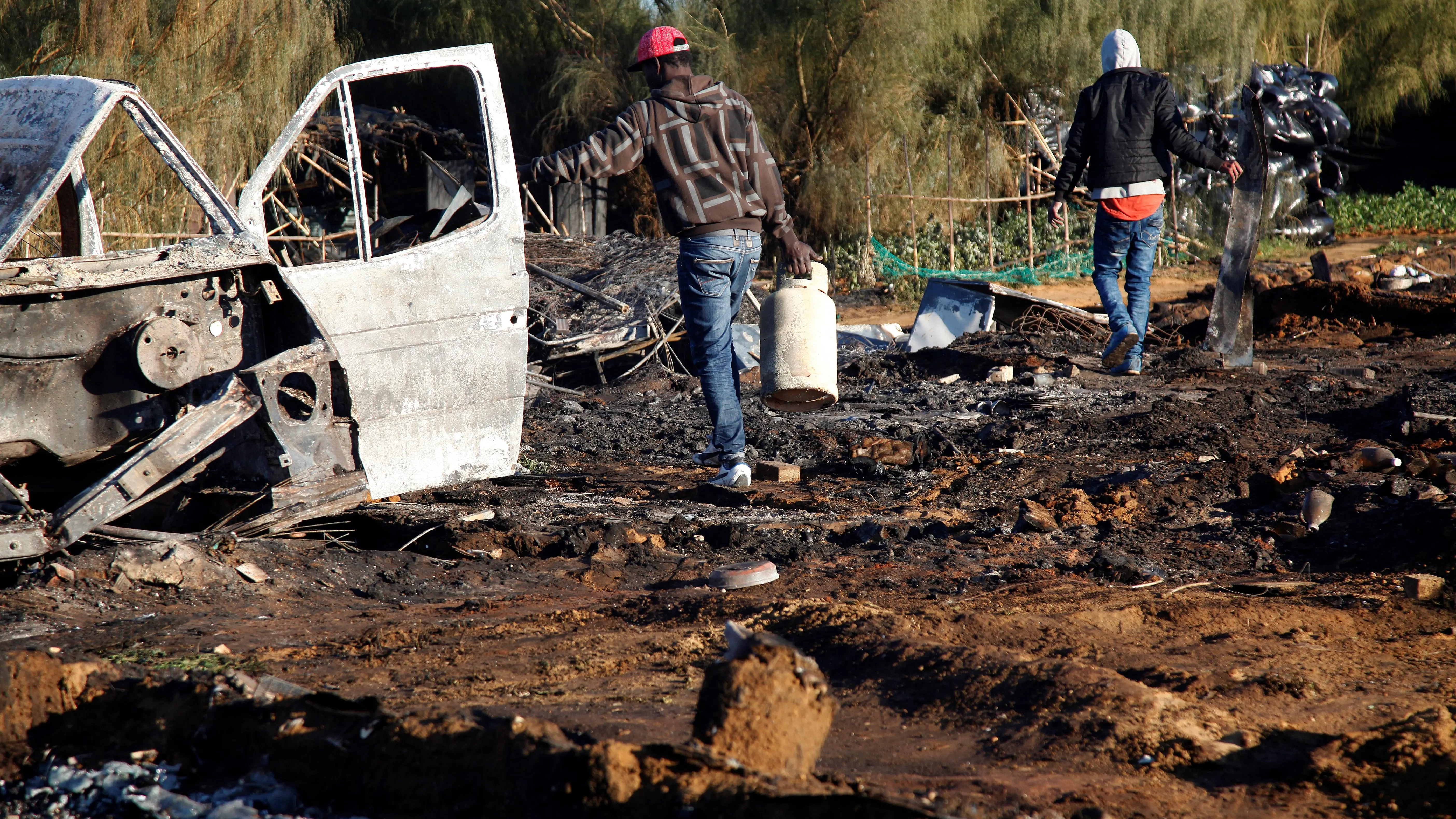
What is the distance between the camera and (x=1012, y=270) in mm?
14914

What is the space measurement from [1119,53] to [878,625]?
575 cm

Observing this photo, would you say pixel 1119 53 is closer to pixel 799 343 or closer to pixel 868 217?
pixel 799 343

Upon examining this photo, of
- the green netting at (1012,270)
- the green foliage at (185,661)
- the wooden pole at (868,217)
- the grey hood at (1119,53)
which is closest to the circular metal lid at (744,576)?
the green foliage at (185,661)

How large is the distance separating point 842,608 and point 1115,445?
328 cm

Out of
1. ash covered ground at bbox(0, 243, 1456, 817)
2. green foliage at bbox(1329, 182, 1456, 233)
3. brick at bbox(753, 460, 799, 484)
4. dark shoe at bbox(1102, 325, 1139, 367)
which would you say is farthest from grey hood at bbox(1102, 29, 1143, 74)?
green foliage at bbox(1329, 182, 1456, 233)

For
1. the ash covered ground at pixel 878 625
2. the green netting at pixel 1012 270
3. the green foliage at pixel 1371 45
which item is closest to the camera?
the ash covered ground at pixel 878 625

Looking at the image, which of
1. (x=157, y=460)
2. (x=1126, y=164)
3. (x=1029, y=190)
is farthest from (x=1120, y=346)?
(x=1029, y=190)

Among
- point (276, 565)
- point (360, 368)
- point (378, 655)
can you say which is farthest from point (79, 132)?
point (378, 655)

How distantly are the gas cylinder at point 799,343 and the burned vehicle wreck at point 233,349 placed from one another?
1.50m

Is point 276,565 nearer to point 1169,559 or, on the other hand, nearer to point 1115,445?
point 1169,559

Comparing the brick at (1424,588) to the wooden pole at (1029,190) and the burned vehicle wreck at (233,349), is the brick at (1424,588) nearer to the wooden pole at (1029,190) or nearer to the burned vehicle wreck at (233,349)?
the burned vehicle wreck at (233,349)

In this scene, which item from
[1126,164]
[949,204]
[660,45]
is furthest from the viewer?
[949,204]

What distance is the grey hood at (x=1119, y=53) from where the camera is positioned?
7.75 meters

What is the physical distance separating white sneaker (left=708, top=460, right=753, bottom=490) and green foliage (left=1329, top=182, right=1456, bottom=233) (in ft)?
52.6
